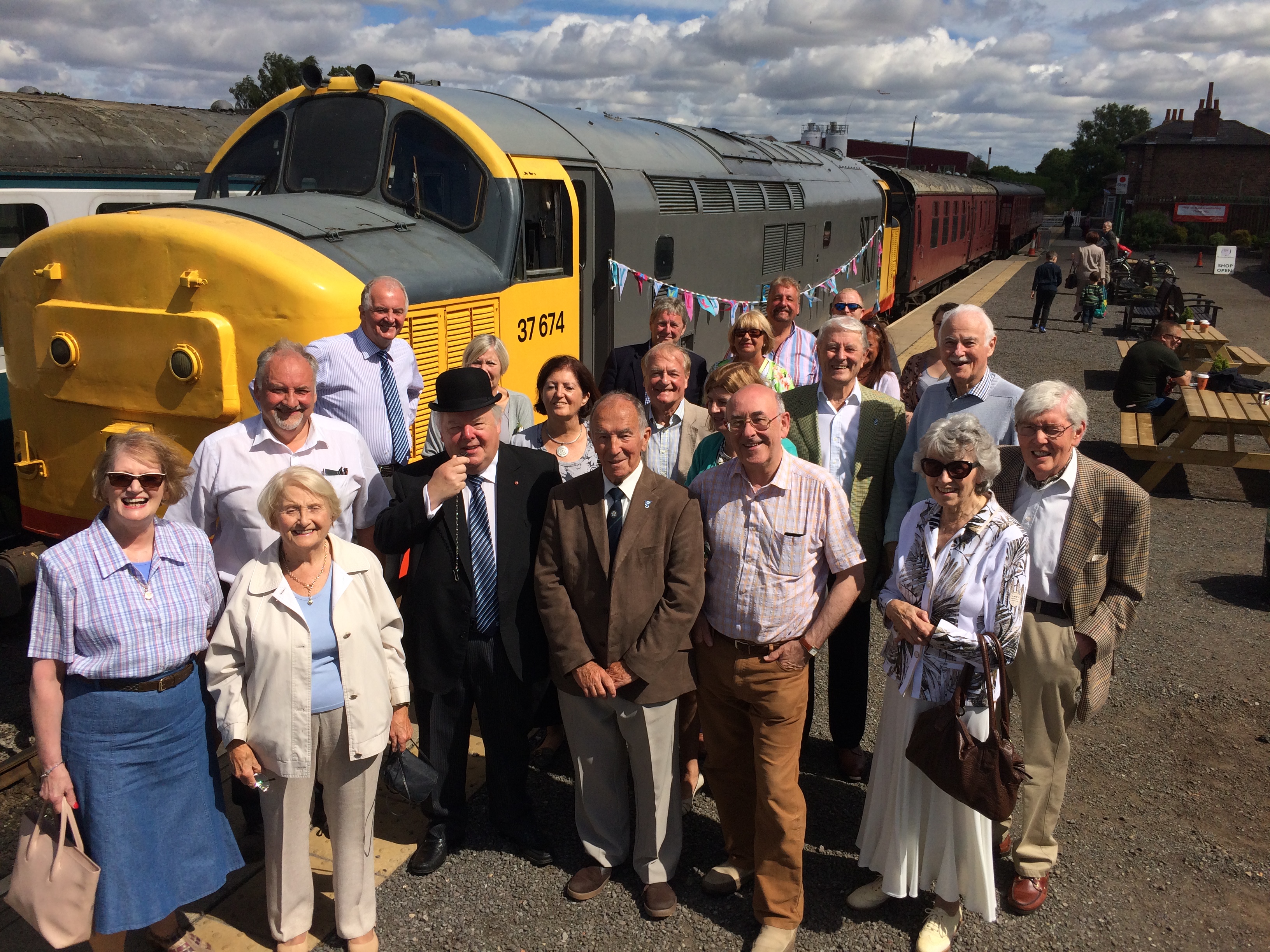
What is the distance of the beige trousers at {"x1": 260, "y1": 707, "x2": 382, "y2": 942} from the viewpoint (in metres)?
3.37

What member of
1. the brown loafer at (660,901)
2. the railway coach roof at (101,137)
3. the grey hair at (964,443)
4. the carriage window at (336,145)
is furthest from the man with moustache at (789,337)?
the railway coach roof at (101,137)

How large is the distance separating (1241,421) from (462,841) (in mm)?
8213

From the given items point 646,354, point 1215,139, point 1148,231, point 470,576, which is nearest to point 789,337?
point 646,354

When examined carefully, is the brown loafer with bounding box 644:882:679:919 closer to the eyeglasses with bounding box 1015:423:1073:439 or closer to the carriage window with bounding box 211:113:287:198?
the eyeglasses with bounding box 1015:423:1073:439

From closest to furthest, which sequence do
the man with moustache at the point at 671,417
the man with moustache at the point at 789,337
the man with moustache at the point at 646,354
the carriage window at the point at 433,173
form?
1. the man with moustache at the point at 671,417
2. the man with moustache at the point at 646,354
3. the man with moustache at the point at 789,337
4. the carriage window at the point at 433,173

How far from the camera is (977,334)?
416cm

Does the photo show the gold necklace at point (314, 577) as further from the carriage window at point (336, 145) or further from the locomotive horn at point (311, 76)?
the locomotive horn at point (311, 76)

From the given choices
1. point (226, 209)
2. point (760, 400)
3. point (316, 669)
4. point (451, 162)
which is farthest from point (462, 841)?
point (451, 162)

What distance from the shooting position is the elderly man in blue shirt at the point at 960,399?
4.15 metres

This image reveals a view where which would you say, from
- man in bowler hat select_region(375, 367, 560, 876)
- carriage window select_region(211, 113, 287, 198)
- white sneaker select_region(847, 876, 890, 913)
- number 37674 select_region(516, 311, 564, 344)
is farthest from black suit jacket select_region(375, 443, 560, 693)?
carriage window select_region(211, 113, 287, 198)

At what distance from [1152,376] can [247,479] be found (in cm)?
999

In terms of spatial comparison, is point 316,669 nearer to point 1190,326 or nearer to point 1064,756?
point 1064,756

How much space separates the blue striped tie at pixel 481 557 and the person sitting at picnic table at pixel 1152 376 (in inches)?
353

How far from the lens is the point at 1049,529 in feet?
11.9
